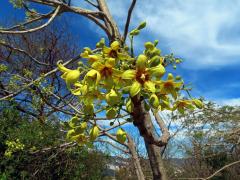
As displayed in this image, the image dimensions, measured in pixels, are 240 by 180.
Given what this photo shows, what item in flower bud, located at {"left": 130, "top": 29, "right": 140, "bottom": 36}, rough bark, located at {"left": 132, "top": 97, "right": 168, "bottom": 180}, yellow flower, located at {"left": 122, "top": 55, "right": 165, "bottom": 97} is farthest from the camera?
flower bud, located at {"left": 130, "top": 29, "right": 140, "bottom": 36}

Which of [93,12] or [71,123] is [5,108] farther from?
[71,123]

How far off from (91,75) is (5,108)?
777 centimetres

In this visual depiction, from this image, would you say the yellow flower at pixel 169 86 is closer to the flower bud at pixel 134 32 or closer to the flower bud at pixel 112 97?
the flower bud at pixel 112 97

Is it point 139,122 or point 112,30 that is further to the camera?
point 112,30

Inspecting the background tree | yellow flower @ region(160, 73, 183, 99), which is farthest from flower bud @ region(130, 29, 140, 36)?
yellow flower @ region(160, 73, 183, 99)

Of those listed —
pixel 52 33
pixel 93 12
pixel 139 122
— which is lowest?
pixel 139 122

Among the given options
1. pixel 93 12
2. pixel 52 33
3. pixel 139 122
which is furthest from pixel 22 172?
pixel 52 33

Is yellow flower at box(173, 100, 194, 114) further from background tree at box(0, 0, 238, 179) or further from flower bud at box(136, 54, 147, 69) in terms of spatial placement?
flower bud at box(136, 54, 147, 69)

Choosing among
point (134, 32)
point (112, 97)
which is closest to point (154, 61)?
point (112, 97)

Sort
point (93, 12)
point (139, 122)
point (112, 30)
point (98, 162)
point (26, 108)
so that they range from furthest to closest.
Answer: point (26, 108) < point (98, 162) < point (93, 12) < point (112, 30) < point (139, 122)

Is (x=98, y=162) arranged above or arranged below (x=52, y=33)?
below

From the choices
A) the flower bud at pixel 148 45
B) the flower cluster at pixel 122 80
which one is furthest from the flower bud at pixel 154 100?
the flower bud at pixel 148 45

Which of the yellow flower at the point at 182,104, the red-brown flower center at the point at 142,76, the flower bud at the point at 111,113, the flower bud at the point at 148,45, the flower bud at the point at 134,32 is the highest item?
the flower bud at the point at 134,32

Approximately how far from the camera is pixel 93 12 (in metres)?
4.10
